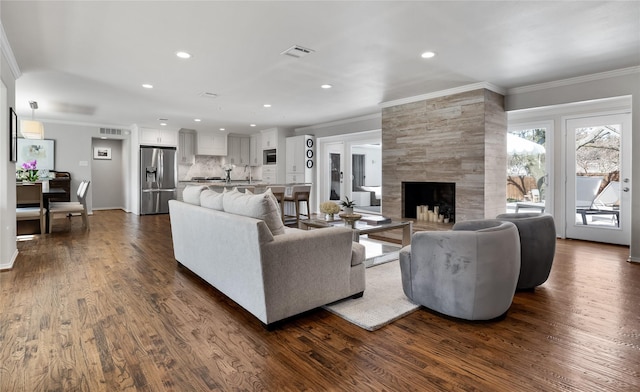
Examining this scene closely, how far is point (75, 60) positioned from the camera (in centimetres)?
394

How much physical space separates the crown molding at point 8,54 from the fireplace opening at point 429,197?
5397 millimetres

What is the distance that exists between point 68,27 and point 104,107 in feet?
13.1

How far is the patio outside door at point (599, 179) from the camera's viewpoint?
16.1 ft

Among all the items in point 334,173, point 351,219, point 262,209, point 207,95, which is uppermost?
point 207,95

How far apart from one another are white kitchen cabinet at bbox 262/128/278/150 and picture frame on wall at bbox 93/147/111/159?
4.40 m

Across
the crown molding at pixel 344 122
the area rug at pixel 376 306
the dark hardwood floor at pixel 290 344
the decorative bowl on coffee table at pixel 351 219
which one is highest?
the crown molding at pixel 344 122

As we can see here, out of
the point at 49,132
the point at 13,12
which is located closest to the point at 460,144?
the point at 13,12

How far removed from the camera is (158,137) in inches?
360

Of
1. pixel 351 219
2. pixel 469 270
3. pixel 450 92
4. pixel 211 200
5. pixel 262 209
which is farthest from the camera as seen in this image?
pixel 450 92

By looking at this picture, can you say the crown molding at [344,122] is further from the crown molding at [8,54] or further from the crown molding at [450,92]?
the crown molding at [8,54]

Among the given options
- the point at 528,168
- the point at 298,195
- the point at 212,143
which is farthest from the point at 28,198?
the point at 528,168

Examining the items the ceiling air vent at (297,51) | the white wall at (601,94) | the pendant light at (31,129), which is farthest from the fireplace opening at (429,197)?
the pendant light at (31,129)

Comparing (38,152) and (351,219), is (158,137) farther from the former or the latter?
(351,219)

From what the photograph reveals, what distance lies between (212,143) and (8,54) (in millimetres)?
6550
